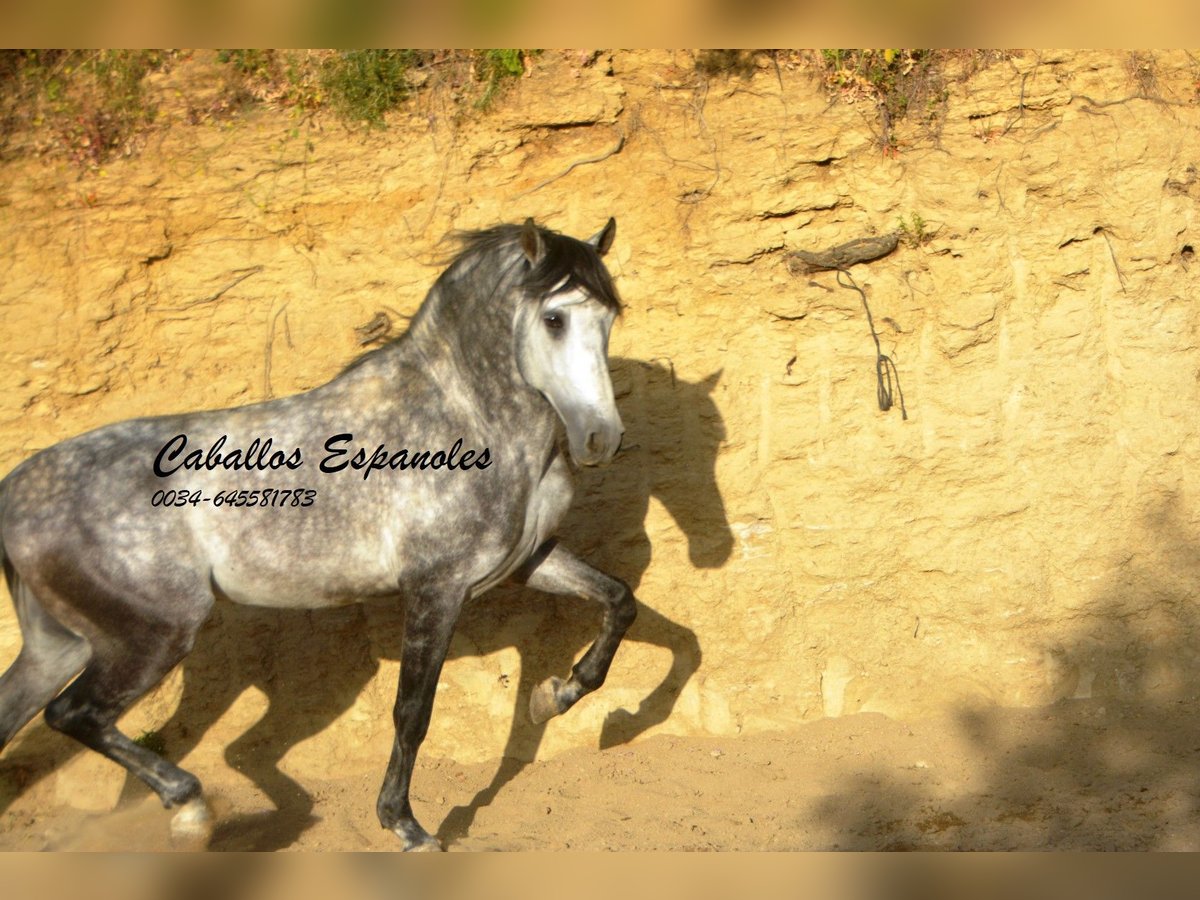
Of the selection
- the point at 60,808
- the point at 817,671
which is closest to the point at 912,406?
the point at 817,671

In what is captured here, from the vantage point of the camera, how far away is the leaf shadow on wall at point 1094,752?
5.09m

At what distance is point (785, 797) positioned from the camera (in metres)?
5.64

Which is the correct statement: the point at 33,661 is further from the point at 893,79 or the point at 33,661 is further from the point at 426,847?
the point at 893,79

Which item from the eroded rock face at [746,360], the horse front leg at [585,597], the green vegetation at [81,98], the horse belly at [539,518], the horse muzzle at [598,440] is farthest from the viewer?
the green vegetation at [81,98]

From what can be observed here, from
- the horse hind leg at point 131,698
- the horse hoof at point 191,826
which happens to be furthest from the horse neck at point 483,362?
the horse hoof at point 191,826

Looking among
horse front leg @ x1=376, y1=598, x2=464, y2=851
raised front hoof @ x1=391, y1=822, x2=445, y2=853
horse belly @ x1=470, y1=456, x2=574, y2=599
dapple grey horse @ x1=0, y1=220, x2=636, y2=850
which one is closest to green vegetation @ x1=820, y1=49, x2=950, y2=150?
dapple grey horse @ x1=0, y1=220, x2=636, y2=850

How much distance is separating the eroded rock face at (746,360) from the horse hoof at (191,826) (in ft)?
4.08

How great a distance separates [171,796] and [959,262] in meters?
4.99

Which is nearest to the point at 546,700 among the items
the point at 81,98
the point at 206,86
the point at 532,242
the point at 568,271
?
the point at 568,271

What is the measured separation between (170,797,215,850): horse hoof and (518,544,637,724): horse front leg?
4.95 feet

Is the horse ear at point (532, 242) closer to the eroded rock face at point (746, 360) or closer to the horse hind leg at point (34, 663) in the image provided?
the eroded rock face at point (746, 360)

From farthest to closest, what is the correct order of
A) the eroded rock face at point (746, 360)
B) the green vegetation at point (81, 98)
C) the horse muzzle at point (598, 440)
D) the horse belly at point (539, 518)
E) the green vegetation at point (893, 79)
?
the green vegetation at point (81, 98)
the green vegetation at point (893, 79)
the eroded rock face at point (746, 360)
the horse belly at point (539, 518)
the horse muzzle at point (598, 440)

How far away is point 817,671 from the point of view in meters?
6.41

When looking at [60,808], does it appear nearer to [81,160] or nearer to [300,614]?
[300,614]
